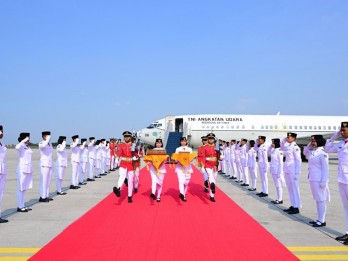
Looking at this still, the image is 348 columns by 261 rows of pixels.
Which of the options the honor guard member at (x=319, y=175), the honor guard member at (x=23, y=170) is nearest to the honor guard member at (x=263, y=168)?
the honor guard member at (x=319, y=175)

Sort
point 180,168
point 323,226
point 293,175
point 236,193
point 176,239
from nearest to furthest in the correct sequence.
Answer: point 176,239 < point 323,226 < point 293,175 < point 180,168 < point 236,193

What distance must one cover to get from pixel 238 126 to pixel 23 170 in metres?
23.1

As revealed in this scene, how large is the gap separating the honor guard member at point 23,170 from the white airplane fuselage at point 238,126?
801 inches

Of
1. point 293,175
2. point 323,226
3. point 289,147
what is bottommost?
point 323,226

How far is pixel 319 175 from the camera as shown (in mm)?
6848

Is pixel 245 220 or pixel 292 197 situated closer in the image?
pixel 245 220

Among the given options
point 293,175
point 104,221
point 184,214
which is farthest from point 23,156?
point 293,175

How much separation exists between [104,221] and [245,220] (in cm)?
314

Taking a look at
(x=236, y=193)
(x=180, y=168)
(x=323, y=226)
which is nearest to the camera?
(x=323, y=226)

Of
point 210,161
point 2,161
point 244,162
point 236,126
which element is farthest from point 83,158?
point 236,126

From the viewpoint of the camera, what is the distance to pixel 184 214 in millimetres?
7762

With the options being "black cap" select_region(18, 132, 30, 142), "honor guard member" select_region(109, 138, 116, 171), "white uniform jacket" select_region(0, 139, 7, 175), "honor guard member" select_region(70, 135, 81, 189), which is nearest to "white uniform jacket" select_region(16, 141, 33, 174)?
"black cap" select_region(18, 132, 30, 142)

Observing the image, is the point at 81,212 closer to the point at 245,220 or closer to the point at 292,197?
the point at 245,220

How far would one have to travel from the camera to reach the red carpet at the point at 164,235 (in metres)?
4.88
